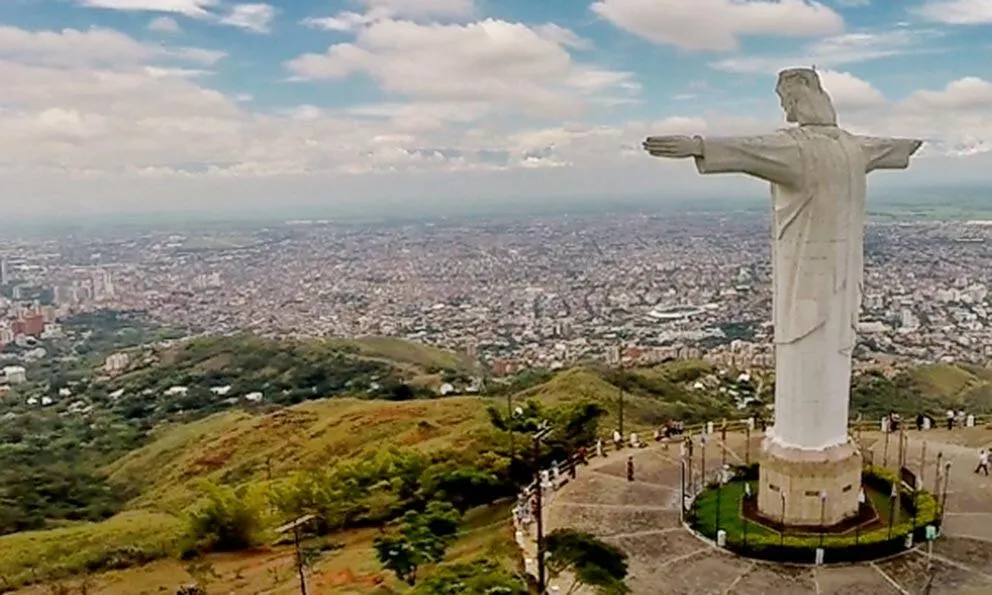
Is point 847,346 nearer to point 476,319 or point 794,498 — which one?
point 794,498

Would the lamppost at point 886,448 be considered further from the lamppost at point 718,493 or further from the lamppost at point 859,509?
the lamppost at point 718,493

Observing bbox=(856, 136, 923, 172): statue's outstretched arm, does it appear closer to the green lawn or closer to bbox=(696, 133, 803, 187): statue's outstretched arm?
bbox=(696, 133, 803, 187): statue's outstretched arm

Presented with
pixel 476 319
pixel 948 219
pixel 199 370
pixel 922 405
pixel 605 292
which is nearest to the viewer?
pixel 922 405

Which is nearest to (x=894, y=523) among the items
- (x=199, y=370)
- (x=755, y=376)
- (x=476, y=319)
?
(x=755, y=376)

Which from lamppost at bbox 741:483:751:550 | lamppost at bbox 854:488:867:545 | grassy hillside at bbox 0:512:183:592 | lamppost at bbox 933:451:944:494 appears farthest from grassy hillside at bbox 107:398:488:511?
lamppost at bbox 933:451:944:494

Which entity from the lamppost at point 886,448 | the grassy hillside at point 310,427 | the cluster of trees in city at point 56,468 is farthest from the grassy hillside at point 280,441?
the lamppost at point 886,448

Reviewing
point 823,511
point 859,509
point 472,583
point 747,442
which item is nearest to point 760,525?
point 823,511

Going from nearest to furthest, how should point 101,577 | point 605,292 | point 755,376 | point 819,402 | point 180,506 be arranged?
point 819,402 < point 101,577 < point 180,506 < point 755,376 < point 605,292
